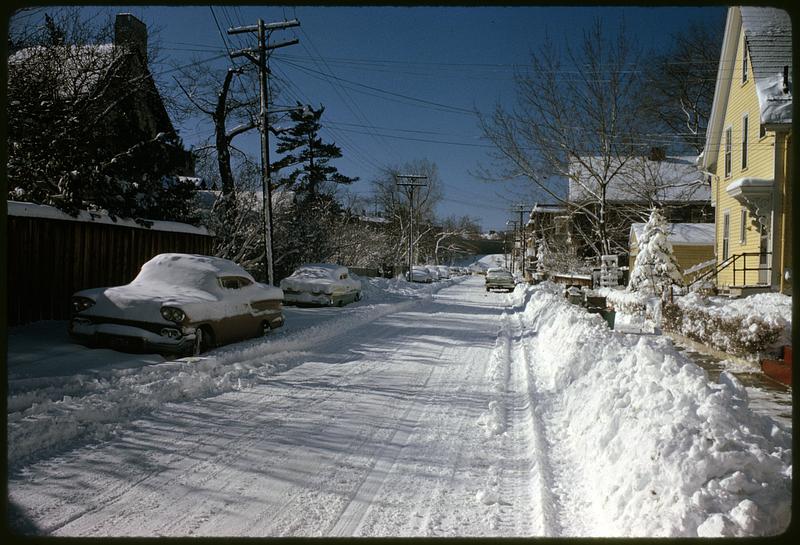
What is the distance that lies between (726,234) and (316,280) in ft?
55.1

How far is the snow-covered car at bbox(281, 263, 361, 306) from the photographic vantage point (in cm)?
2050

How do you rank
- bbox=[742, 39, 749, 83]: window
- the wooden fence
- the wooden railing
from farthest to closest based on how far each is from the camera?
1. bbox=[742, 39, 749, 83]: window
2. the wooden railing
3. the wooden fence

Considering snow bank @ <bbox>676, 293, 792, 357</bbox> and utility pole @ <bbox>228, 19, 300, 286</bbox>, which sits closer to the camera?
snow bank @ <bbox>676, 293, 792, 357</bbox>

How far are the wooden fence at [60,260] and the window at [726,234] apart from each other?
21.4 meters

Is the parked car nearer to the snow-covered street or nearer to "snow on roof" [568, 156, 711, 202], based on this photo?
"snow on roof" [568, 156, 711, 202]

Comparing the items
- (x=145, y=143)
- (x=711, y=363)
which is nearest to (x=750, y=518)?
(x=711, y=363)

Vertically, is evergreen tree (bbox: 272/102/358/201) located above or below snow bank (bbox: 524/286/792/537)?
above

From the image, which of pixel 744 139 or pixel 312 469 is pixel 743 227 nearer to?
pixel 744 139

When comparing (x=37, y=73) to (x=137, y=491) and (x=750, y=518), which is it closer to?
(x=137, y=491)

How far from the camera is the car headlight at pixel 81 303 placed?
29.9 ft

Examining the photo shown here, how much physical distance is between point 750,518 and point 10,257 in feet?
36.9

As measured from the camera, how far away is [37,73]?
9.63 m

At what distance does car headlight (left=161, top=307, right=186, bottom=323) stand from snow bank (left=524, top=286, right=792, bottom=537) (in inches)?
240

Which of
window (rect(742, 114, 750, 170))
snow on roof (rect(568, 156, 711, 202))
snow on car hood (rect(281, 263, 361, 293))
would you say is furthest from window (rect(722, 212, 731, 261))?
snow on car hood (rect(281, 263, 361, 293))
